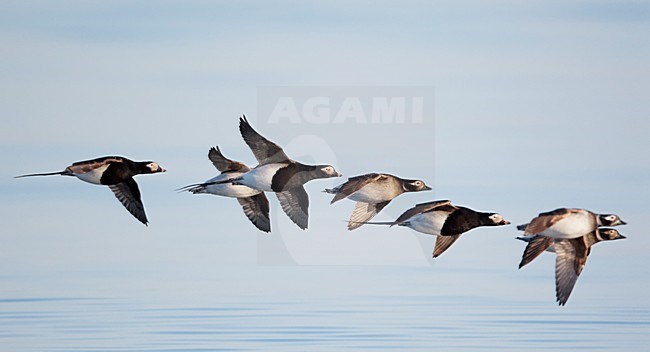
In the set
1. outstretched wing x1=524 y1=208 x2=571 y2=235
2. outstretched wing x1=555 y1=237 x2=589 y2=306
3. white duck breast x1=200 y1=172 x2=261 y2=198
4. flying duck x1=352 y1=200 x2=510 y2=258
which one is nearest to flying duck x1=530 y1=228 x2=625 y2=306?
outstretched wing x1=555 y1=237 x2=589 y2=306

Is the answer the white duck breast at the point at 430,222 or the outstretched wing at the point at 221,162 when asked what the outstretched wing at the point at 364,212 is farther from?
the outstretched wing at the point at 221,162

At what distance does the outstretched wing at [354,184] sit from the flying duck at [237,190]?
85.3 inches

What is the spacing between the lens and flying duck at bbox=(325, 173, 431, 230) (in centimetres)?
2442

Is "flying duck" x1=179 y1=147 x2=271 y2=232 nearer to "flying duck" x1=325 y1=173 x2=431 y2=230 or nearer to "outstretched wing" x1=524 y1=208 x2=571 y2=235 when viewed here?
"flying duck" x1=325 y1=173 x2=431 y2=230

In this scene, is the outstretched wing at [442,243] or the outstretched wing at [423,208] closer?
the outstretched wing at [423,208]

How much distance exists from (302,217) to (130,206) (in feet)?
10.3

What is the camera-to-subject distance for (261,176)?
24.3 metres

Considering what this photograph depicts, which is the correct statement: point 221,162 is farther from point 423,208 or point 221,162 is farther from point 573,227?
point 573,227

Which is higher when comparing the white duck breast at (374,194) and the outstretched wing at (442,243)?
the white duck breast at (374,194)

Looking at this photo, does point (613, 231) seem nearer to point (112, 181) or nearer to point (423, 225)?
point (423, 225)

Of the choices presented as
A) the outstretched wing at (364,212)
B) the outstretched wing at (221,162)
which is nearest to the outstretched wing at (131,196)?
the outstretched wing at (221,162)

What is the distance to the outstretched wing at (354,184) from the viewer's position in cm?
2420

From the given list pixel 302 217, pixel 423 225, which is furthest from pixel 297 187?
pixel 423 225

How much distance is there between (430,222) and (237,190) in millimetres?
3915
